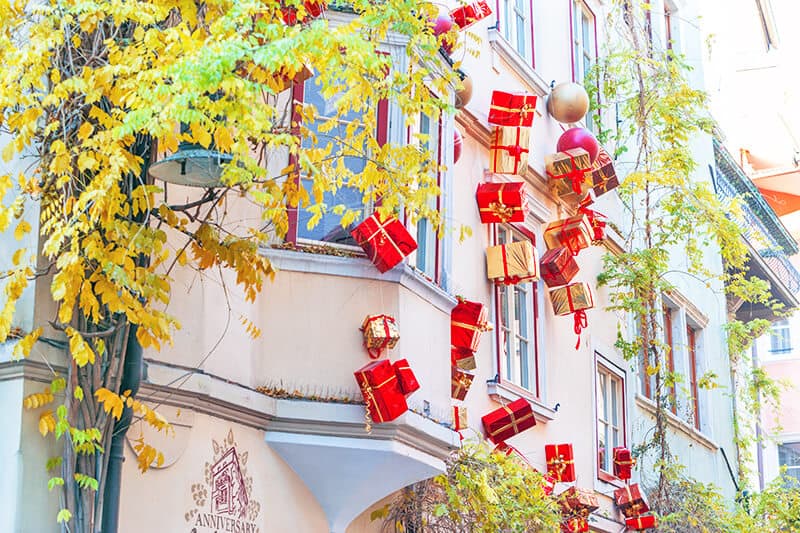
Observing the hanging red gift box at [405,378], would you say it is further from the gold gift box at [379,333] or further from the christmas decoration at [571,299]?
the christmas decoration at [571,299]

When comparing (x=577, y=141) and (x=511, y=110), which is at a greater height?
(x=577, y=141)

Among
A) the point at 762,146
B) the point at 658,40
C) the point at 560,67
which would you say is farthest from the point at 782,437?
the point at 560,67

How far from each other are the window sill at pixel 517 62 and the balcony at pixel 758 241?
25.7ft

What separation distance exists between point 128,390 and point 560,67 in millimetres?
9164

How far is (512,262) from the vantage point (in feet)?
42.1

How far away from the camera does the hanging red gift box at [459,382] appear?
37.0 ft

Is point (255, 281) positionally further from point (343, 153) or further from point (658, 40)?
point (658, 40)

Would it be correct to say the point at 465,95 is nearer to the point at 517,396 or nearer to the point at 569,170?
the point at 569,170

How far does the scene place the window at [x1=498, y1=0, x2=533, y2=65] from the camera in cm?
1430

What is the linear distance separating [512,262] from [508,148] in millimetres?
1176

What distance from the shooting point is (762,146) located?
29094 millimetres

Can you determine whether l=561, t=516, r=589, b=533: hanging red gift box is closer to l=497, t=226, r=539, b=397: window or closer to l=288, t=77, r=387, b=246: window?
l=497, t=226, r=539, b=397: window

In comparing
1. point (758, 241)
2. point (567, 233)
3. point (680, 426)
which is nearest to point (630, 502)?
point (680, 426)

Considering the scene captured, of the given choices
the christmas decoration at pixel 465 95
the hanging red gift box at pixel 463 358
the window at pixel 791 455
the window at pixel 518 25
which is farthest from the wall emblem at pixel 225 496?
the window at pixel 791 455
